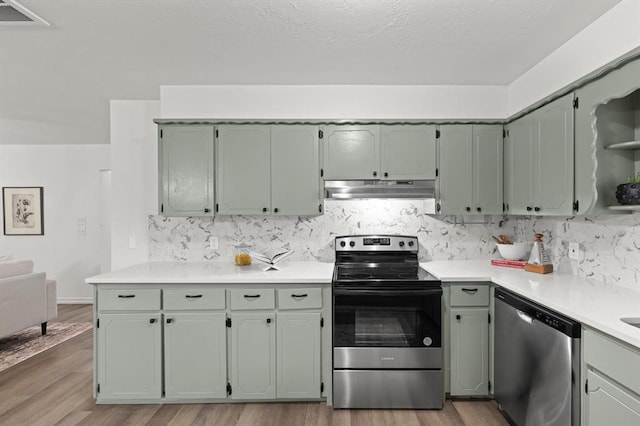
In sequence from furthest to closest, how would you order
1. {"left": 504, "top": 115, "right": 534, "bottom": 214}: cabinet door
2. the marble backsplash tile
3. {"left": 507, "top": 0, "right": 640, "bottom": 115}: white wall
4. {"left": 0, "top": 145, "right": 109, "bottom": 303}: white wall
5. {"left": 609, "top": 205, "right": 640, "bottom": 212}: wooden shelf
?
1. {"left": 0, "top": 145, "right": 109, "bottom": 303}: white wall
2. the marble backsplash tile
3. {"left": 504, "top": 115, "right": 534, "bottom": 214}: cabinet door
4. {"left": 507, "top": 0, "right": 640, "bottom": 115}: white wall
5. {"left": 609, "top": 205, "right": 640, "bottom": 212}: wooden shelf

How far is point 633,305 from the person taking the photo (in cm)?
186

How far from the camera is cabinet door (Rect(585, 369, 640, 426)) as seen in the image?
4.80ft

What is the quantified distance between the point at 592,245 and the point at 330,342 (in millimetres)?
1890

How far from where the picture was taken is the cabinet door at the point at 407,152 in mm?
3129

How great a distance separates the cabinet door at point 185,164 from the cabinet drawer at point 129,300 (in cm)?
74

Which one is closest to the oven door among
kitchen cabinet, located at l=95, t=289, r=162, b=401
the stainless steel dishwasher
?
the stainless steel dishwasher

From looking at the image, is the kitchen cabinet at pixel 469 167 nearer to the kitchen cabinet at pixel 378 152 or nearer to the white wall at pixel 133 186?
the kitchen cabinet at pixel 378 152

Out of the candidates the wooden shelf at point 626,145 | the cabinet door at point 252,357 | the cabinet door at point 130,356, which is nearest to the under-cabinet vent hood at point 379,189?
the cabinet door at point 252,357

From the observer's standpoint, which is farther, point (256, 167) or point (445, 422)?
point (256, 167)

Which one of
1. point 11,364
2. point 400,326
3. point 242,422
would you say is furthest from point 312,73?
point 11,364

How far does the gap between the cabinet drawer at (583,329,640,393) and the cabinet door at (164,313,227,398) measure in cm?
213

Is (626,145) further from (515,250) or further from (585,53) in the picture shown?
(515,250)

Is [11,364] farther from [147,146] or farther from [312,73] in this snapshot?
[312,73]

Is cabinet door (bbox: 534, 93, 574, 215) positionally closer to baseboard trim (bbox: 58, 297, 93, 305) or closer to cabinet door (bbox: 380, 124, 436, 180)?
cabinet door (bbox: 380, 124, 436, 180)
